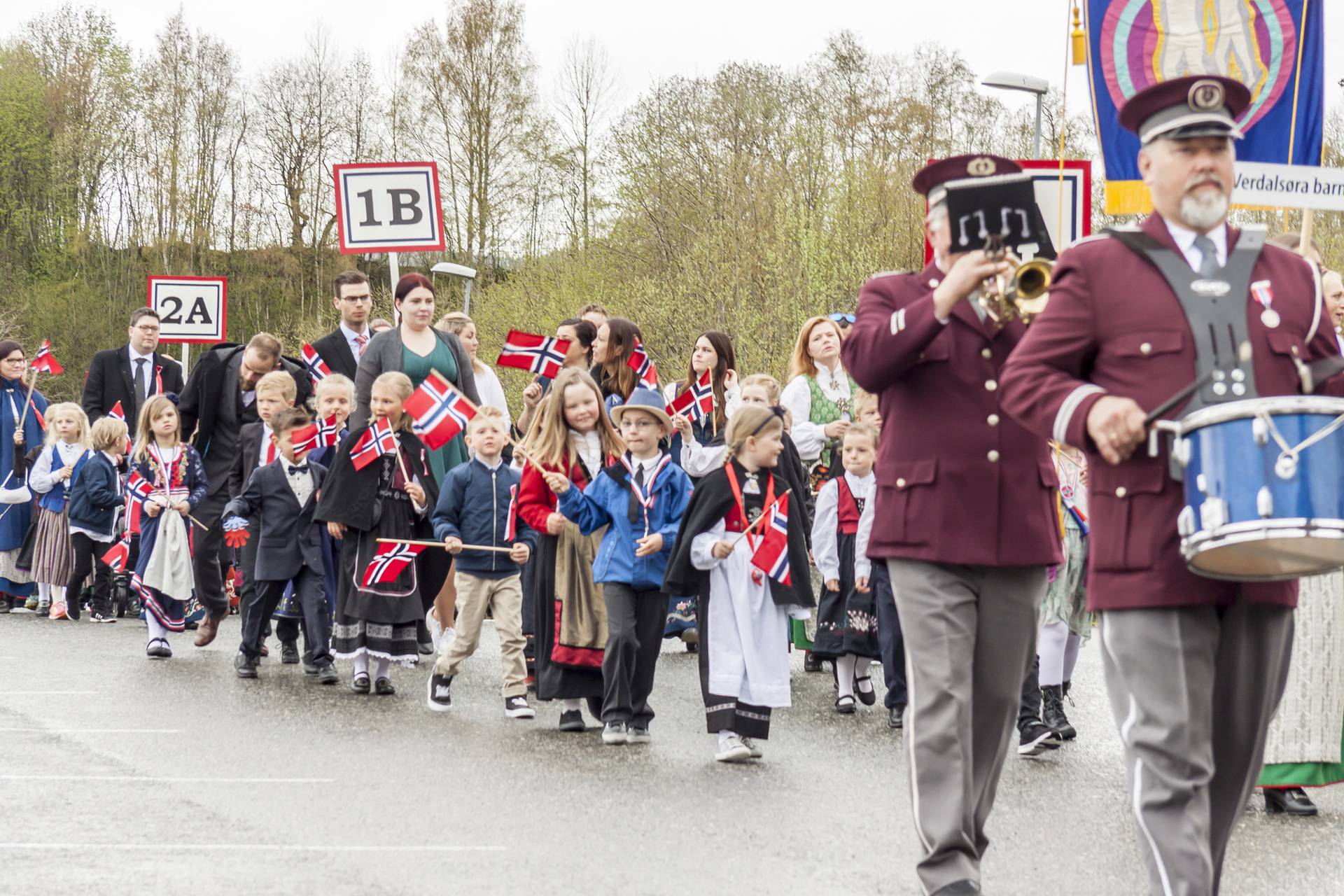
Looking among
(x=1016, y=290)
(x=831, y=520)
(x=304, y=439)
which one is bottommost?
(x=831, y=520)

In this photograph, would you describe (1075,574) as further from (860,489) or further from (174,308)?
(174,308)

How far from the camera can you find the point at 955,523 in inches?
209

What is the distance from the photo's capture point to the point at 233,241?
54000 mm

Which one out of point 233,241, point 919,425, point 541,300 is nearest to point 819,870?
point 919,425

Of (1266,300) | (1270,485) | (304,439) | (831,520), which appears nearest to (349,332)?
(304,439)

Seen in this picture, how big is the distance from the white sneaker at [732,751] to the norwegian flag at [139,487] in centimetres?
614

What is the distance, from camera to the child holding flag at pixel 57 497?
634 inches

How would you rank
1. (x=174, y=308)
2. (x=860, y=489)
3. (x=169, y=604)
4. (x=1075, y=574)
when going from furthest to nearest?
(x=174, y=308) < (x=169, y=604) < (x=860, y=489) < (x=1075, y=574)

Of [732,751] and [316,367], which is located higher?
[316,367]

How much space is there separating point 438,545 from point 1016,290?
6.05 meters

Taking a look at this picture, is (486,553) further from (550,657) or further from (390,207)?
(390,207)

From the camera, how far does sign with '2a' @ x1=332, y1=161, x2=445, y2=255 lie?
14.1 m

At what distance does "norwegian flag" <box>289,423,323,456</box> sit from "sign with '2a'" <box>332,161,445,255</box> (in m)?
2.64

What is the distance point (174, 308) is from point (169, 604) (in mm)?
7617
